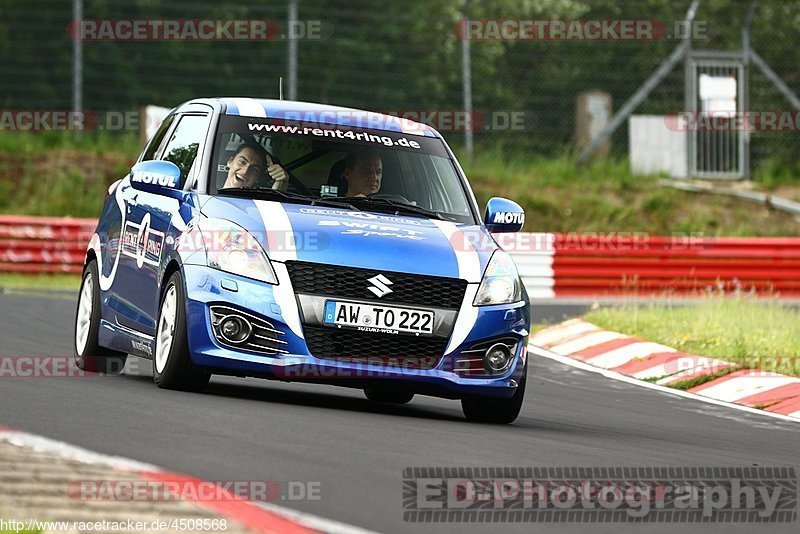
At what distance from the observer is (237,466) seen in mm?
6461

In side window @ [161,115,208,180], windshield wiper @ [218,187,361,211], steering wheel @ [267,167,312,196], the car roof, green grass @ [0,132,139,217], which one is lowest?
windshield wiper @ [218,187,361,211]

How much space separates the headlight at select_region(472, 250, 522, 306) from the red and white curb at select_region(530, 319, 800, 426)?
8.44ft

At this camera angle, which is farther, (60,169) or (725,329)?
(60,169)

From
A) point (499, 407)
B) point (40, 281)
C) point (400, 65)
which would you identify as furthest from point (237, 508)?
point (400, 65)

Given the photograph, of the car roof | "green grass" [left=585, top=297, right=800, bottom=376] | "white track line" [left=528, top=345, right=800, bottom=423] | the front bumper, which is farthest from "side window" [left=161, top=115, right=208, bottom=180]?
"green grass" [left=585, top=297, right=800, bottom=376]

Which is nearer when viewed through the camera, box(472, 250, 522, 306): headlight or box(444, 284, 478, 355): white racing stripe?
box(444, 284, 478, 355): white racing stripe

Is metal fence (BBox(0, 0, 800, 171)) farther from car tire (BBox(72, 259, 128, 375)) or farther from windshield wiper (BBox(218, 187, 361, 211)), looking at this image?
windshield wiper (BBox(218, 187, 361, 211))

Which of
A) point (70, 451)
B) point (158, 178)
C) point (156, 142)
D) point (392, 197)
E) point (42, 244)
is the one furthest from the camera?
point (42, 244)

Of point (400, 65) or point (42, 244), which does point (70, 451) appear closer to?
point (42, 244)

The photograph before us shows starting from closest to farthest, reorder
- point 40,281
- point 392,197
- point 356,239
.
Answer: point 356,239
point 392,197
point 40,281

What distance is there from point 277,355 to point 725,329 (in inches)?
274

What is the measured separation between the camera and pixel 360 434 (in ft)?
25.5

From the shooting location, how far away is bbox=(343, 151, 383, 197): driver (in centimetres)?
991

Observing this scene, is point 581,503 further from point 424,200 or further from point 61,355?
point 61,355
